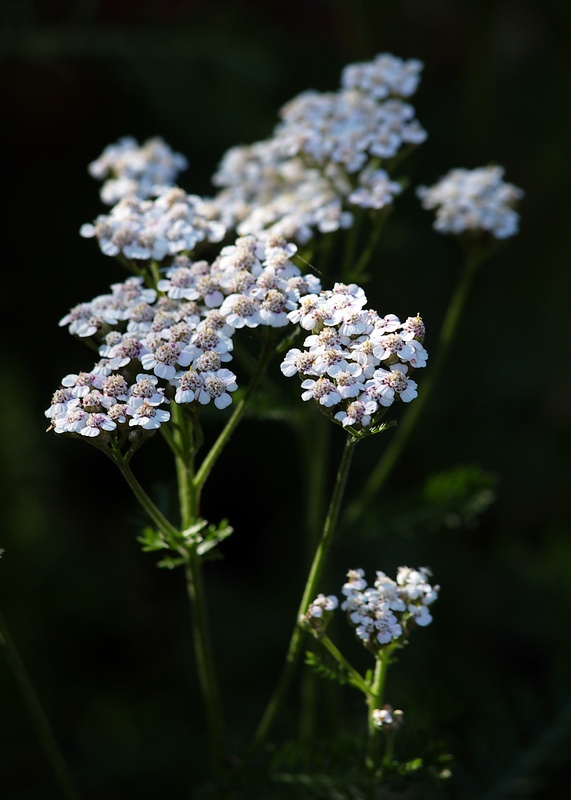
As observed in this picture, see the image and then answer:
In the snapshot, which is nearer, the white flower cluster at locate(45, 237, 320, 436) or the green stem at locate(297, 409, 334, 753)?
the white flower cluster at locate(45, 237, 320, 436)

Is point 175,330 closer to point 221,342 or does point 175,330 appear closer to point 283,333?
point 221,342

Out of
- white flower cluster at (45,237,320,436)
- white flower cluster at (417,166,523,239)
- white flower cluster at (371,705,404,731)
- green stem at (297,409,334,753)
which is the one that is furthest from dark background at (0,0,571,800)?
white flower cluster at (45,237,320,436)

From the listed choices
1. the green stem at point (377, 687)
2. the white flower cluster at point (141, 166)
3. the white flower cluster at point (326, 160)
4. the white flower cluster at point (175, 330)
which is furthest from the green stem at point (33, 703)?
the white flower cluster at point (141, 166)

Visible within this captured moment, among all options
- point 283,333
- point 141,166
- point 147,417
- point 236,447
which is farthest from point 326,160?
point 236,447

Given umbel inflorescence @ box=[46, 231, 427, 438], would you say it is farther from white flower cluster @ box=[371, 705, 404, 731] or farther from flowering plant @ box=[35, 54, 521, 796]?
white flower cluster @ box=[371, 705, 404, 731]

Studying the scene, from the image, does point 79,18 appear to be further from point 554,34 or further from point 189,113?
point 554,34

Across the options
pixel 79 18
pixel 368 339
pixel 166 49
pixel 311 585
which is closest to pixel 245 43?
pixel 166 49
